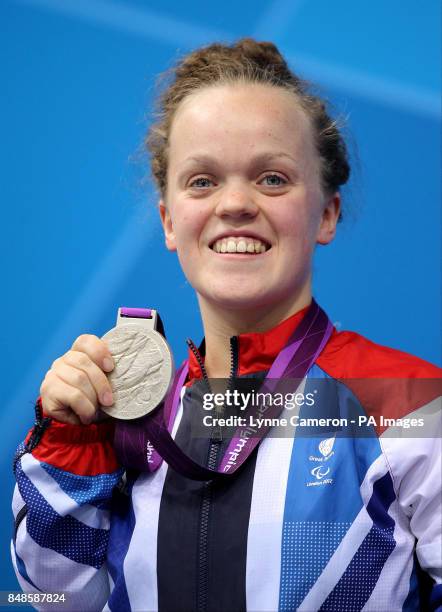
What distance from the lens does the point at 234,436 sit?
1518mm

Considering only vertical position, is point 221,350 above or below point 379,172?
below

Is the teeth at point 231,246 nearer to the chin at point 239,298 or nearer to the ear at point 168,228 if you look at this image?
the chin at point 239,298

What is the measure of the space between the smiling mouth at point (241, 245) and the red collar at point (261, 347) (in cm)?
16

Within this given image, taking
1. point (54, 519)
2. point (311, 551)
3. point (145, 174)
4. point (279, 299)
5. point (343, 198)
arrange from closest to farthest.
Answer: point (311, 551) → point (54, 519) → point (279, 299) → point (343, 198) → point (145, 174)

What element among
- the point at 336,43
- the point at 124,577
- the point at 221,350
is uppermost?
the point at 336,43

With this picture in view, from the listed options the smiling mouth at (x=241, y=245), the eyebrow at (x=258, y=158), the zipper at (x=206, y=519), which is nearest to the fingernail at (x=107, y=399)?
the zipper at (x=206, y=519)

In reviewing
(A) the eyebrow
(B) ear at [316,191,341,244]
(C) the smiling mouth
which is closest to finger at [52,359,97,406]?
(C) the smiling mouth

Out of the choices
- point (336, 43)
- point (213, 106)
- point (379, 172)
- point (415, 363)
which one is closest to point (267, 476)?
point (415, 363)

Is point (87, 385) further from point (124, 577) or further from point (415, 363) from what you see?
point (415, 363)

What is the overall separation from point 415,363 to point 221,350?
41 cm

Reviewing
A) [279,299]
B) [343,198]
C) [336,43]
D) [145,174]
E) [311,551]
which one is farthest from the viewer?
[336,43]

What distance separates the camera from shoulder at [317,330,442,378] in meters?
1.49

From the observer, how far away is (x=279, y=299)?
162 centimetres

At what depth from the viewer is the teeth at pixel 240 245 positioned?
61.8 inches
